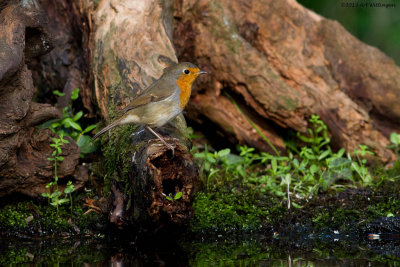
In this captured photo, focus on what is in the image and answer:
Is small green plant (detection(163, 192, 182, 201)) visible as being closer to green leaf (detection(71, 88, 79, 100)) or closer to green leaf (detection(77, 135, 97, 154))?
green leaf (detection(77, 135, 97, 154))

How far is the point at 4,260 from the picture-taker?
4375 mm

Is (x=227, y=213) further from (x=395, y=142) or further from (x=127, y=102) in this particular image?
(x=395, y=142)

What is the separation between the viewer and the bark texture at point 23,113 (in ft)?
15.2

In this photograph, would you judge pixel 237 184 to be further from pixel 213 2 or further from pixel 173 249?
pixel 213 2


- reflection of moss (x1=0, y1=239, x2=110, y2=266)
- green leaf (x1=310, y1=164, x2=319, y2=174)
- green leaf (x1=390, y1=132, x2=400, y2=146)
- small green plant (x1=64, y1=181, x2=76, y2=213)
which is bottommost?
reflection of moss (x1=0, y1=239, x2=110, y2=266)

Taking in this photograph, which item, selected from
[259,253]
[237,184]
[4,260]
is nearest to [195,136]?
[237,184]

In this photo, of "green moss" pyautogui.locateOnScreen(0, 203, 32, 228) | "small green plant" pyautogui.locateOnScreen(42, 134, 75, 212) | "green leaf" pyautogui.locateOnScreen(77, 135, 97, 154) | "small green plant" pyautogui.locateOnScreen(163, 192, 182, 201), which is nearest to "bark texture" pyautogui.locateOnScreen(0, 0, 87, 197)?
"small green plant" pyautogui.locateOnScreen(42, 134, 75, 212)

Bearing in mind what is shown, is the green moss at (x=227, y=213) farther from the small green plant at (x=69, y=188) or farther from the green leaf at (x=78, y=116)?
the green leaf at (x=78, y=116)

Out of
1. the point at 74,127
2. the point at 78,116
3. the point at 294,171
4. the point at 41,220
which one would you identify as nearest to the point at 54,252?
the point at 41,220

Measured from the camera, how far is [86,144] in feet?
19.8

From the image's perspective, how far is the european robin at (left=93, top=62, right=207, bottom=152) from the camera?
201 inches

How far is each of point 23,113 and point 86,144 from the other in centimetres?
131

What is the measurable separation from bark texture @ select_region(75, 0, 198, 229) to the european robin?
0.56 ft

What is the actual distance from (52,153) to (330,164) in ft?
9.80
